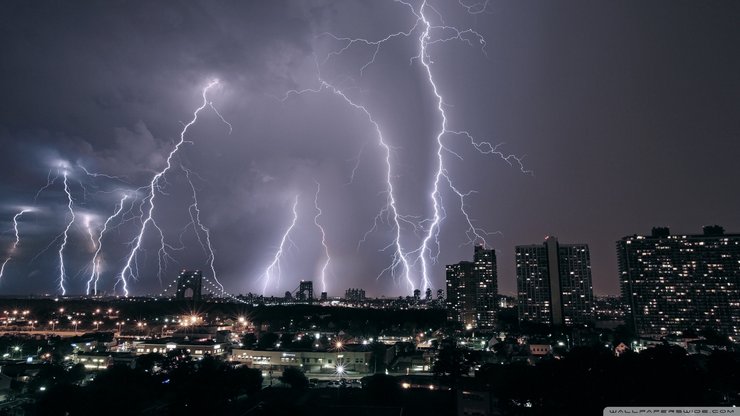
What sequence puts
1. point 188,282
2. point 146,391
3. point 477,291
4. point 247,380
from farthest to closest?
point 188,282
point 477,291
point 247,380
point 146,391

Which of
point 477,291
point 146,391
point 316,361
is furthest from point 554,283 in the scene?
point 146,391

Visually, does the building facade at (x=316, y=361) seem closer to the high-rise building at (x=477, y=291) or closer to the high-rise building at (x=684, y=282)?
the high-rise building at (x=684, y=282)

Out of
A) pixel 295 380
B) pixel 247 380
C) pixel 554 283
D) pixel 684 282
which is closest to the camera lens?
pixel 247 380

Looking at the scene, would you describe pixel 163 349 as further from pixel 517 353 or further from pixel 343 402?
pixel 517 353

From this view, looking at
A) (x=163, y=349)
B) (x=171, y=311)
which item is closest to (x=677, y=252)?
(x=163, y=349)

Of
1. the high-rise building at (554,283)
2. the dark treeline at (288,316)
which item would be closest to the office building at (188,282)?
the dark treeline at (288,316)

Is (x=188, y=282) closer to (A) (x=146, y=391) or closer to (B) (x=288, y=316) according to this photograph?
(B) (x=288, y=316)
